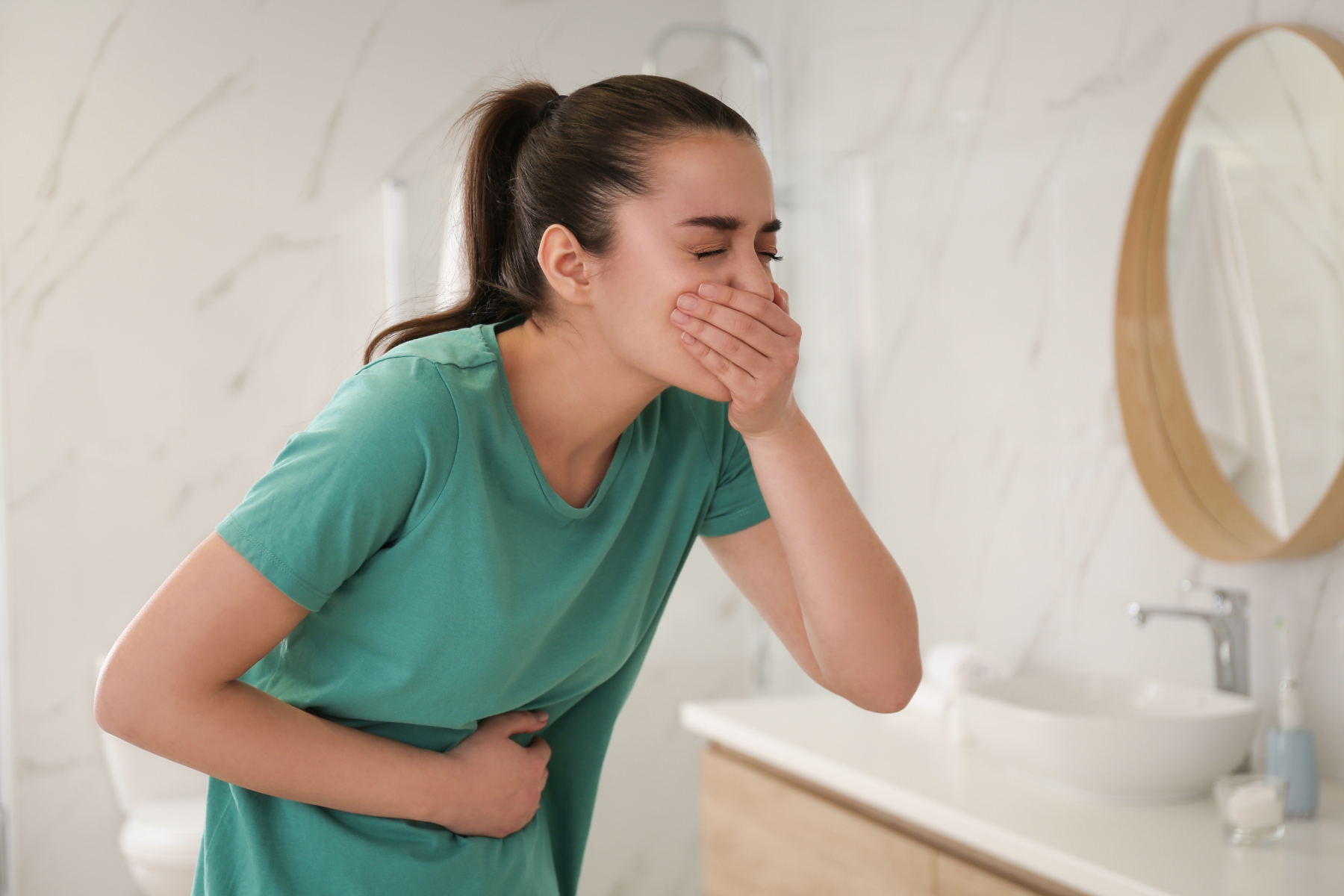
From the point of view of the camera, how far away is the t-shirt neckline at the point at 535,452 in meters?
0.93

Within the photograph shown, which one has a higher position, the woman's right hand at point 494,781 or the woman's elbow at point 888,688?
the woman's elbow at point 888,688

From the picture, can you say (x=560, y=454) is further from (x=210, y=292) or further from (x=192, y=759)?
(x=210, y=292)

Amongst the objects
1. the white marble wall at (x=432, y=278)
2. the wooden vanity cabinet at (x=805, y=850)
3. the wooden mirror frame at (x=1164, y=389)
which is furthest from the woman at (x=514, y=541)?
the white marble wall at (x=432, y=278)

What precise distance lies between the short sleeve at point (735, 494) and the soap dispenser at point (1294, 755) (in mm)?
829

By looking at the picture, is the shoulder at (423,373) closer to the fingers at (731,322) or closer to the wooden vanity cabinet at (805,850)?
the fingers at (731,322)

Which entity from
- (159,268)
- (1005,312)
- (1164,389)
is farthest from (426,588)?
(159,268)

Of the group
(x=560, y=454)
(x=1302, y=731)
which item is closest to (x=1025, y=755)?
(x=1302, y=731)

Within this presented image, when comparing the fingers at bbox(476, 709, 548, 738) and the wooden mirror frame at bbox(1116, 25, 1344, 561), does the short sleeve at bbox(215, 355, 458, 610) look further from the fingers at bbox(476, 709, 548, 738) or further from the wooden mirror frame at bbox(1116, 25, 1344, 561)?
the wooden mirror frame at bbox(1116, 25, 1344, 561)

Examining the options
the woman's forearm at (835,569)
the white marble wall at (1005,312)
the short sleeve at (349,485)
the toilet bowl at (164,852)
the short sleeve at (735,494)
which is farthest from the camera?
the toilet bowl at (164,852)

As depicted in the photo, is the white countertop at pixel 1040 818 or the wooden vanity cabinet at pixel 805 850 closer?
the white countertop at pixel 1040 818

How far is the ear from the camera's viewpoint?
97cm

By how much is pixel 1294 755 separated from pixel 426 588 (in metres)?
1.17

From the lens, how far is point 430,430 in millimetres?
834

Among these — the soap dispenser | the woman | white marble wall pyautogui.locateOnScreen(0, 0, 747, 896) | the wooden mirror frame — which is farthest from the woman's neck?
white marble wall pyautogui.locateOnScreen(0, 0, 747, 896)
